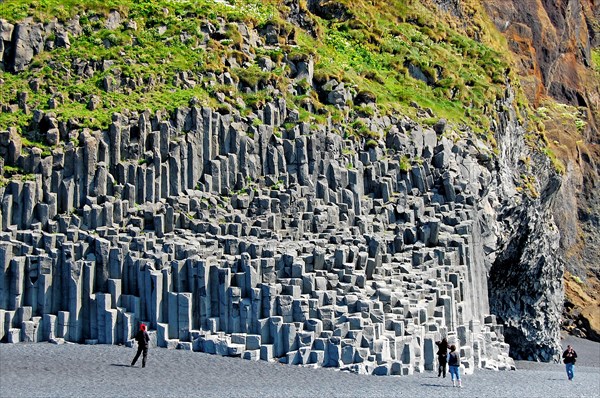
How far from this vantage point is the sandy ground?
3195cm

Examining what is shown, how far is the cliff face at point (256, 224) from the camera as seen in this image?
37844 millimetres

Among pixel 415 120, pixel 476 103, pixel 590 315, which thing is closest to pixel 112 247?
pixel 415 120

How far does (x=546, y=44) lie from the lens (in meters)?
78.7

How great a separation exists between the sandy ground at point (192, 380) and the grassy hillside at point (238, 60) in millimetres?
9614

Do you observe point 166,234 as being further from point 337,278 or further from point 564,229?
point 564,229

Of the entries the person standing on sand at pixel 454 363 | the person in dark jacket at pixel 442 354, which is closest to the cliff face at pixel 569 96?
the person in dark jacket at pixel 442 354

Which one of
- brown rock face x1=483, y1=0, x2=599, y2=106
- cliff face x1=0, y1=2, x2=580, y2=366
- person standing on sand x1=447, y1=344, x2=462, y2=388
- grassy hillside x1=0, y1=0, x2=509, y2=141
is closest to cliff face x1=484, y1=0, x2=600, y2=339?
brown rock face x1=483, y1=0, x2=599, y2=106

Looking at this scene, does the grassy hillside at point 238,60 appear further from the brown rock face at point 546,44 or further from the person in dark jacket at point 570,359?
the brown rock face at point 546,44

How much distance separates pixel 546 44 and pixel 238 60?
36674 millimetres

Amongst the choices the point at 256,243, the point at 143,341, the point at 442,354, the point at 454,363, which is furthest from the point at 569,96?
the point at 143,341

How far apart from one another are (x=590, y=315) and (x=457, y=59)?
56.7 ft

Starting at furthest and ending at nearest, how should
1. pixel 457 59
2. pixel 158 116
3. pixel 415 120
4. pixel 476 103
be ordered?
pixel 457 59 < pixel 476 103 < pixel 415 120 < pixel 158 116

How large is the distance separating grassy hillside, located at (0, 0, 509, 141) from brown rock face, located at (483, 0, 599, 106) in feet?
54.3

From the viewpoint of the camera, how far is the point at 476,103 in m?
54.6
